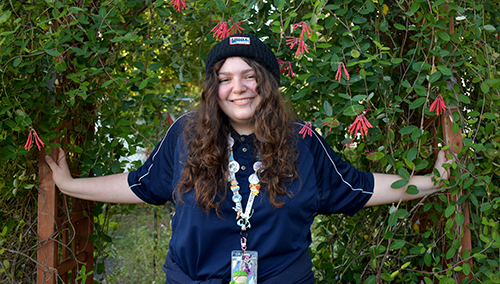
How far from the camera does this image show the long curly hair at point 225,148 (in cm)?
144

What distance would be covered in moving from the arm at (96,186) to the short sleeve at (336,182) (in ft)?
2.42

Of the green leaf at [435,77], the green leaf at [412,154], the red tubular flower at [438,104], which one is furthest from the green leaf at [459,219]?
the green leaf at [435,77]

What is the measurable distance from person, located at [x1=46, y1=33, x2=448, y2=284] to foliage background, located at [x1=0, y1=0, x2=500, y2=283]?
124 millimetres

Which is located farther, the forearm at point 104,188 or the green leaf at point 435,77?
the forearm at point 104,188

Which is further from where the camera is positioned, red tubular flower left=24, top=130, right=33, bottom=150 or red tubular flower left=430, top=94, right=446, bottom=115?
red tubular flower left=24, top=130, right=33, bottom=150

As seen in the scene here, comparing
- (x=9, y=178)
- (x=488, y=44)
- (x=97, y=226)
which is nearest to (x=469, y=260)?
(x=488, y=44)

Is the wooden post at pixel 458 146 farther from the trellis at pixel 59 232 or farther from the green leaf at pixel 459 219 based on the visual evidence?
the trellis at pixel 59 232

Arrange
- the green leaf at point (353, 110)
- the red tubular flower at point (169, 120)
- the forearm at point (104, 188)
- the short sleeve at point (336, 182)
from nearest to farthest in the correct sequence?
the green leaf at point (353, 110)
the short sleeve at point (336, 182)
the forearm at point (104, 188)
the red tubular flower at point (169, 120)

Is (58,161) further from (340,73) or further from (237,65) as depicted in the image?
(340,73)

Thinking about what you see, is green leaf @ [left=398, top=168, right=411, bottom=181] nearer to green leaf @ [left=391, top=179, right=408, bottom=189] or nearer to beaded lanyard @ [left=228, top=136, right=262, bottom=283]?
green leaf @ [left=391, top=179, right=408, bottom=189]

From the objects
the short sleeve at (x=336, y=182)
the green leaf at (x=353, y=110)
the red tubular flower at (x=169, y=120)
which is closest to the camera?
the green leaf at (x=353, y=110)

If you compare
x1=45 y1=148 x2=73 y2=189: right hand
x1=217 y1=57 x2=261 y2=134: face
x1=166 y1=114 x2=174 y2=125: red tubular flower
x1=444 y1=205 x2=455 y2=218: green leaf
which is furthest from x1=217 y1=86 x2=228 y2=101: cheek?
x1=444 y1=205 x2=455 y2=218: green leaf

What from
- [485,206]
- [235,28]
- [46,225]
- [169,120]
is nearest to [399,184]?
[485,206]

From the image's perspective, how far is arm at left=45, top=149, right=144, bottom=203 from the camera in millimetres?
1708
